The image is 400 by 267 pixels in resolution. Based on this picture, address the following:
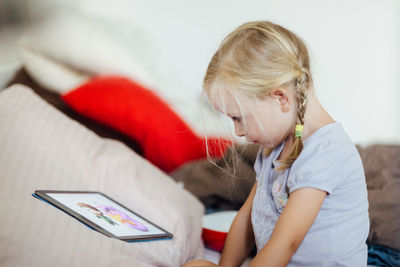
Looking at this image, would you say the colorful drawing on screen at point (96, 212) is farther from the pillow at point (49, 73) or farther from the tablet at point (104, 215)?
the pillow at point (49, 73)

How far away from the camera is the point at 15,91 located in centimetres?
102

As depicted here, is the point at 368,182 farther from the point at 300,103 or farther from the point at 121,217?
the point at 121,217

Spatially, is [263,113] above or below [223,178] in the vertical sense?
above

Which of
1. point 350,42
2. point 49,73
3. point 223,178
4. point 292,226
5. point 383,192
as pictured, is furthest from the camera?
point 350,42

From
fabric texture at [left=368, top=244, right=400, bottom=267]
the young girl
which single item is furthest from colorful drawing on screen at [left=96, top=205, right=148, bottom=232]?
fabric texture at [left=368, top=244, right=400, bottom=267]

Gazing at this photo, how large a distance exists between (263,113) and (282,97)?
44 millimetres

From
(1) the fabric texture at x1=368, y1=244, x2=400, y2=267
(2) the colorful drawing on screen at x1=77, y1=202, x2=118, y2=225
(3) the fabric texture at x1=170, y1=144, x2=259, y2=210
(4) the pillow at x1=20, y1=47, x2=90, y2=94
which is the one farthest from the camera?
(4) the pillow at x1=20, y1=47, x2=90, y2=94

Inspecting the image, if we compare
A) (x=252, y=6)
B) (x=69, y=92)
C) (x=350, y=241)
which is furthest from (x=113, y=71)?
(x=350, y=241)

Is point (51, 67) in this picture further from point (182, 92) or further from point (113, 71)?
point (182, 92)

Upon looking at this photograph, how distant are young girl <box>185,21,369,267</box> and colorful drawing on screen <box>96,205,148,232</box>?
15 centimetres

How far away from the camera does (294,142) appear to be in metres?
0.79

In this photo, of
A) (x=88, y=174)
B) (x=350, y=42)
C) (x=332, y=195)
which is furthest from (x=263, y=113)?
(x=350, y=42)

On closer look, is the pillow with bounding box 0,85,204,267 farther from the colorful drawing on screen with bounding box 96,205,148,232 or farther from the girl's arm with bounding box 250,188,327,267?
the girl's arm with bounding box 250,188,327,267

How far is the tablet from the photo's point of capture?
80 centimetres
